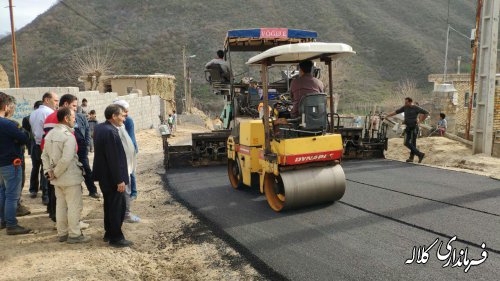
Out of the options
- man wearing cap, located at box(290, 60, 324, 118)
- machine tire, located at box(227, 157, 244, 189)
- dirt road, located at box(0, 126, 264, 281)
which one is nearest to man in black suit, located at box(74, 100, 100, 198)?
dirt road, located at box(0, 126, 264, 281)

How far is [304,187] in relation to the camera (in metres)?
5.07

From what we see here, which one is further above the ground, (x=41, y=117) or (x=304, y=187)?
(x=41, y=117)

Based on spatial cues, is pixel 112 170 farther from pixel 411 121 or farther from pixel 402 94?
pixel 402 94

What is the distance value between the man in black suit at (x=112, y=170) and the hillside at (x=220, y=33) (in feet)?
124

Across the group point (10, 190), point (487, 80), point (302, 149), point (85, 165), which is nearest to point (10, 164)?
point (10, 190)

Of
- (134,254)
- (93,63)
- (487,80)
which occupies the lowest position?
(134,254)

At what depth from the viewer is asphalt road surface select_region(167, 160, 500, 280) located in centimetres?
354

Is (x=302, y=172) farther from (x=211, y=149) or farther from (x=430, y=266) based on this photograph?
(x=211, y=149)

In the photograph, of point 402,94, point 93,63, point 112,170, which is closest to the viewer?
point 112,170

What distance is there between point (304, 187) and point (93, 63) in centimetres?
3542

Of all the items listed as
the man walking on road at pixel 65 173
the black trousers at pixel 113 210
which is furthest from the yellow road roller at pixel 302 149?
the man walking on road at pixel 65 173

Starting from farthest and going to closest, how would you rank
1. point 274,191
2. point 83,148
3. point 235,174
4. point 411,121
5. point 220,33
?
point 220,33, point 411,121, point 235,174, point 83,148, point 274,191

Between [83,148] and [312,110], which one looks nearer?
[312,110]

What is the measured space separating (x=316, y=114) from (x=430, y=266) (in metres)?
2.22
